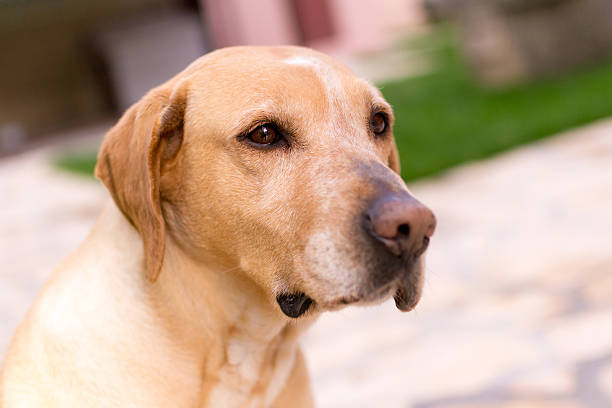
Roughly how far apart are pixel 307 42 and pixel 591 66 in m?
11.1

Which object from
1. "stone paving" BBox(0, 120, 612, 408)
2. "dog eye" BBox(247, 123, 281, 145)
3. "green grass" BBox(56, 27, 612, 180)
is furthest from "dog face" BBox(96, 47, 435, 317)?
"green grass" BBox(56, 27, 612, 180)

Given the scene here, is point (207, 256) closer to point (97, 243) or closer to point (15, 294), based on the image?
point (97, 243)

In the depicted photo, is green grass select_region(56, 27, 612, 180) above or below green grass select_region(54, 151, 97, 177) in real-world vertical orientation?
above

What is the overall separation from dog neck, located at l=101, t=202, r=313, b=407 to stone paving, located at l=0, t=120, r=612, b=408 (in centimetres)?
62

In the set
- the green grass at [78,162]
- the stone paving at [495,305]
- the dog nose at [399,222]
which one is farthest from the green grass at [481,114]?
the green grass at [78,162]

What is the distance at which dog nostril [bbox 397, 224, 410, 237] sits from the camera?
178 cm

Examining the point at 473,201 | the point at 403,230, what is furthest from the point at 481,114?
the point at 403,230

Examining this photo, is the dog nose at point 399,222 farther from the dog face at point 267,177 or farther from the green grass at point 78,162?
the green grass at point 78,162

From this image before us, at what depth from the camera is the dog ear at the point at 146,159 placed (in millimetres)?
2041

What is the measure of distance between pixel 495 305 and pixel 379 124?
1.89 m

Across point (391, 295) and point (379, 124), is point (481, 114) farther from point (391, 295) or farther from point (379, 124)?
point (391, 295)

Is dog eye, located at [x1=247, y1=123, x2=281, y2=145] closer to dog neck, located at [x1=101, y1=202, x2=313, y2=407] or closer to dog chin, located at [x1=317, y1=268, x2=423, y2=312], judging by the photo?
dog neck, located at [x1=101, y1=202, x2=313, y2=407]

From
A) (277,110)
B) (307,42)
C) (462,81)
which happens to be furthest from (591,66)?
(307,42)

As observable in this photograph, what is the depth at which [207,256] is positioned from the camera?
2.16m
